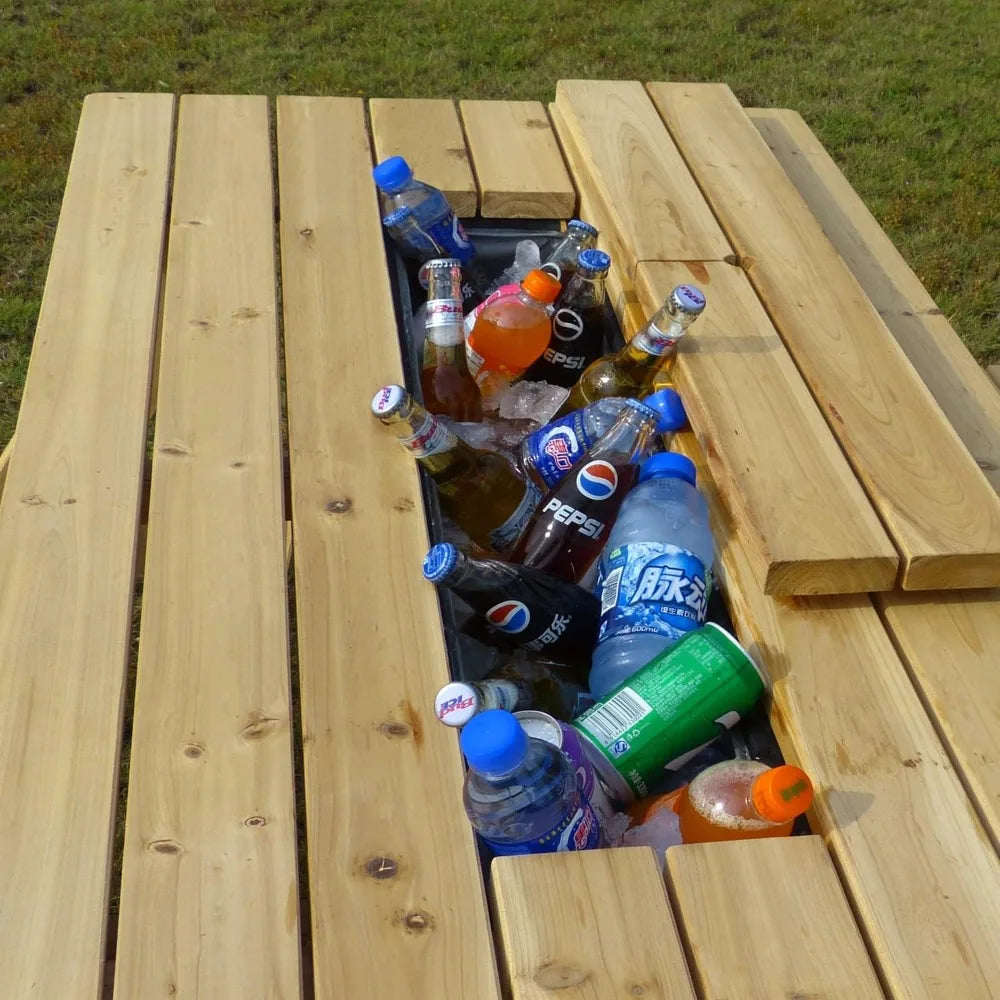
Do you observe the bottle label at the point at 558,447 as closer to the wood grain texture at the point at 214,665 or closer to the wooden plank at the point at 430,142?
the wood grain texture at the point at 214,665

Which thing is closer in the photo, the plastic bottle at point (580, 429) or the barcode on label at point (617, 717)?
the barcode on label at point (617, 717)

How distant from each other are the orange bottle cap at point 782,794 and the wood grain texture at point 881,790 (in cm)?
9

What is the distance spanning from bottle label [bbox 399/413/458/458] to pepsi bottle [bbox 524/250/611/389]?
45cm

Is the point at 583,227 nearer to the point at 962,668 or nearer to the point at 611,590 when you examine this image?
the point at 611,590

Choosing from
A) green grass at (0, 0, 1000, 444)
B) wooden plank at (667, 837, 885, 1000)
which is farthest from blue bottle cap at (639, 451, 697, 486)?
green grass at (0, 0, 1000, 444)

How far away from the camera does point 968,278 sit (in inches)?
146

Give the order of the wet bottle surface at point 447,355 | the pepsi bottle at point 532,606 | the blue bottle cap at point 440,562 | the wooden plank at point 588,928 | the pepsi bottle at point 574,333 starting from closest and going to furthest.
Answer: the wooden plank at point 588,928 < the blue bottle cap at point 440,562 < the pepsi bottle at point 532,606 < the wet bottle surface at point 447,355 < the pepsi bottle at point 574,333

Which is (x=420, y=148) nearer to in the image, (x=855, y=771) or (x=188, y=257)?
(x=188, y=257)

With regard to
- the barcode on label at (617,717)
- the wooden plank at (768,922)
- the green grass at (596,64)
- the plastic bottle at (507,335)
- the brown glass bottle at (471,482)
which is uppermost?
the green grass at (596,64)

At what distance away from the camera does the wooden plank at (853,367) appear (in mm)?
1487

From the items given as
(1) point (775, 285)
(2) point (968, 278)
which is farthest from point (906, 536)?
(2) point (968, 278)

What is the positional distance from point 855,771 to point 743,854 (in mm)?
191

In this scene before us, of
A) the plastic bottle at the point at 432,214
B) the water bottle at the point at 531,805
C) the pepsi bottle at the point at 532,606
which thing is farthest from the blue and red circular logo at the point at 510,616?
the plastic bottle at the point at 432,214

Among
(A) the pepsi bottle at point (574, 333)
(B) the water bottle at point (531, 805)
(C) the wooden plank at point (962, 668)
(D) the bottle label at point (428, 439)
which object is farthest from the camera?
(A) the pepsi bottle at point (574, 333)
